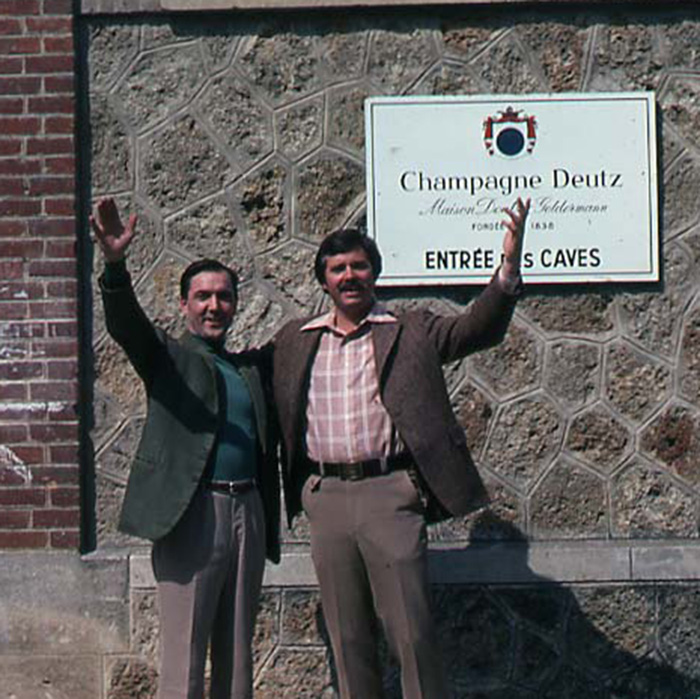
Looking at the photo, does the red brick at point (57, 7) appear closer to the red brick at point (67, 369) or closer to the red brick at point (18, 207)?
the red brick at point (18, 207)

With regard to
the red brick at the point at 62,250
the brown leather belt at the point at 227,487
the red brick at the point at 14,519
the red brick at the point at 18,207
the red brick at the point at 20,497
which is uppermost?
the red brick at the point at 18,207

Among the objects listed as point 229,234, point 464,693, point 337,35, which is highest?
point 337,35

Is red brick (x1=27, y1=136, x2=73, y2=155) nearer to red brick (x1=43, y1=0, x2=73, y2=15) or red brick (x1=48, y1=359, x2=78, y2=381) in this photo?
red brick (x1=43, y1=0, x2=73, y2=15)

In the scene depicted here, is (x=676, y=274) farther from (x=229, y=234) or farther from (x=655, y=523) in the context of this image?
(x=229, y=234)

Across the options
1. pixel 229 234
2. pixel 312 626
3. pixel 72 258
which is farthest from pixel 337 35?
pixel 312 626

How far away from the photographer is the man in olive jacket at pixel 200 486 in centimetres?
494

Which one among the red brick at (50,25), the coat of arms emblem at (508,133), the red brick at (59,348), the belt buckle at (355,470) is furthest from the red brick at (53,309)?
the coat of arms emblem at (508,133)

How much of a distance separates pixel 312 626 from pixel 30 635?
1184 millimetres

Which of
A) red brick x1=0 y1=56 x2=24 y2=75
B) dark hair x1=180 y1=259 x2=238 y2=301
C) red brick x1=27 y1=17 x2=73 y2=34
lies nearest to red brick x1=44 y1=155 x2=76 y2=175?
red brick x1=0 y1=56 x2=24 y2=75

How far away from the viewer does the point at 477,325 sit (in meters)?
4.99

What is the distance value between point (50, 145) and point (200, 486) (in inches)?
80.1

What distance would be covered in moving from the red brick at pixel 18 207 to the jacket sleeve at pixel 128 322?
1491 millimetres

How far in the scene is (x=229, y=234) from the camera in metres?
6.42

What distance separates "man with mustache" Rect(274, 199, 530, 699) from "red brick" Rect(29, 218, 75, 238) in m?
1.50
